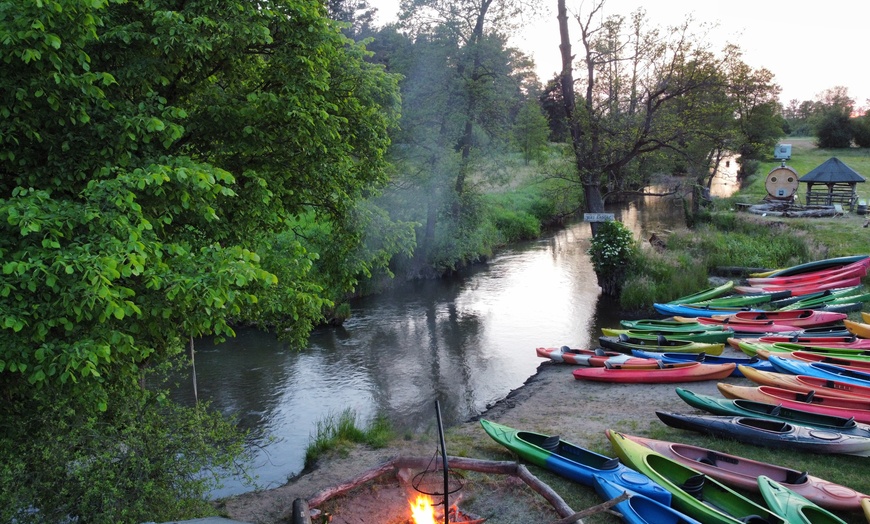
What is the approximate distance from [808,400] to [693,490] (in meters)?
3.97

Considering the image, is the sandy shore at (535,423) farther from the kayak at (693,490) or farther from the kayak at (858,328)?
the kayak at (858,328)

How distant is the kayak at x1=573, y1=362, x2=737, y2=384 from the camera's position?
1188 centimetres

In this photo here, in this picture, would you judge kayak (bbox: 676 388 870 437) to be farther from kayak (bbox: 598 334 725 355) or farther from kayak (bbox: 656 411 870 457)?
kayak (bbox: 598 334 725 355)

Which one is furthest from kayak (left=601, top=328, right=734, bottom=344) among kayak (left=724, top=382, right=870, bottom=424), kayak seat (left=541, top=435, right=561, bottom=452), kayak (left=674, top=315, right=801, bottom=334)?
kayak seat (left=541, top=435, right=561, bottom=452)

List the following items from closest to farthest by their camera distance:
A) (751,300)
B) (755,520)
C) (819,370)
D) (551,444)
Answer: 1. (755,520)
2. (551,444)
3. (819,370)
4. (751,300)

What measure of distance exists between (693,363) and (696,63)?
11.7 metres

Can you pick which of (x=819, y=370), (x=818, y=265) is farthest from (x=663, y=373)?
(x=818, y=265)

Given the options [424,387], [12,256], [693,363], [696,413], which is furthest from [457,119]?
[12,256]

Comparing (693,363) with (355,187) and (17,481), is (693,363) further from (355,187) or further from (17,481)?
(17,481)

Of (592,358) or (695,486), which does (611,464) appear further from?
(592,358)

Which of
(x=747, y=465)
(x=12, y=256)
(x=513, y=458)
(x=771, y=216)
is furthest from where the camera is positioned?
(x=771, y=216)

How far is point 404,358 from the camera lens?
627 inches

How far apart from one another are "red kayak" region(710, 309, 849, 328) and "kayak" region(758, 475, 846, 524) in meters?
8.99

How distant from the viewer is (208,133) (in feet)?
26.0
